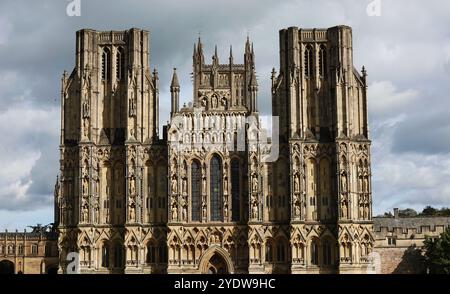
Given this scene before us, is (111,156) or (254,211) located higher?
(111,156)

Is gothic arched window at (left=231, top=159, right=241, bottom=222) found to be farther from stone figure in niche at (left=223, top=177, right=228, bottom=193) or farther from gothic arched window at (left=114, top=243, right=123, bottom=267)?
gothic arched window at (left=114, top=243, right=123, bottom=267)

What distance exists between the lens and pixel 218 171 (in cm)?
7875

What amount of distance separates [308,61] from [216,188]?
15.5m

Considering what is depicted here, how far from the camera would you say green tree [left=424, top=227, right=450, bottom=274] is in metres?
79.2

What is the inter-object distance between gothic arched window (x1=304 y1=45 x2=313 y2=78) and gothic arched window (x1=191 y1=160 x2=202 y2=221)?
1405 centimetres

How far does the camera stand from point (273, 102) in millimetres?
80250

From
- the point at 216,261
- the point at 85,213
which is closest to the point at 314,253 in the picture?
the point at 216,261

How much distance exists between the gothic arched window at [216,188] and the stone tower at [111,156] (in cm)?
456

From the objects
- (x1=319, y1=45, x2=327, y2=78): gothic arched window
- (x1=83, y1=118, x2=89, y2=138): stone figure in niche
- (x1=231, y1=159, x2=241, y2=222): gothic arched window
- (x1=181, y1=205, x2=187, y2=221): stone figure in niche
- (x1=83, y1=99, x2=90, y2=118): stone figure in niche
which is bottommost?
(x1=181, y1=205, x2=187, y2=221): stone figure in niche

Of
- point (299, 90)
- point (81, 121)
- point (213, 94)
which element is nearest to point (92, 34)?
point (81, 121)

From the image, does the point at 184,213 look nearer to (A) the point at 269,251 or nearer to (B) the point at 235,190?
(B) the point at 235,190

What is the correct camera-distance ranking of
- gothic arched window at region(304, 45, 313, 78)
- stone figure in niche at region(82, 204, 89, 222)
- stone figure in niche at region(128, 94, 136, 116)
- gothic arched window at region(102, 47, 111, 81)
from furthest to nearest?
Answer: 1. gothic arched window at region(102, 47, 111, 81)
2. gothic arched window at region(304, 45, 313, 78)
3. stone figure in niche at region(128, 94, 136, 116)
4. stone figure in niche at region(82, 204, 89, 222)

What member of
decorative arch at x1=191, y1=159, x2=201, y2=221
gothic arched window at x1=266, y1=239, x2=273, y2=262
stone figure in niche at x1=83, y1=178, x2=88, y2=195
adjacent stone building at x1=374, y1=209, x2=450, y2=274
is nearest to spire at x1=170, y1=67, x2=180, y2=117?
decorative arch at x1=191, y1=159, x2=201, y2=221
